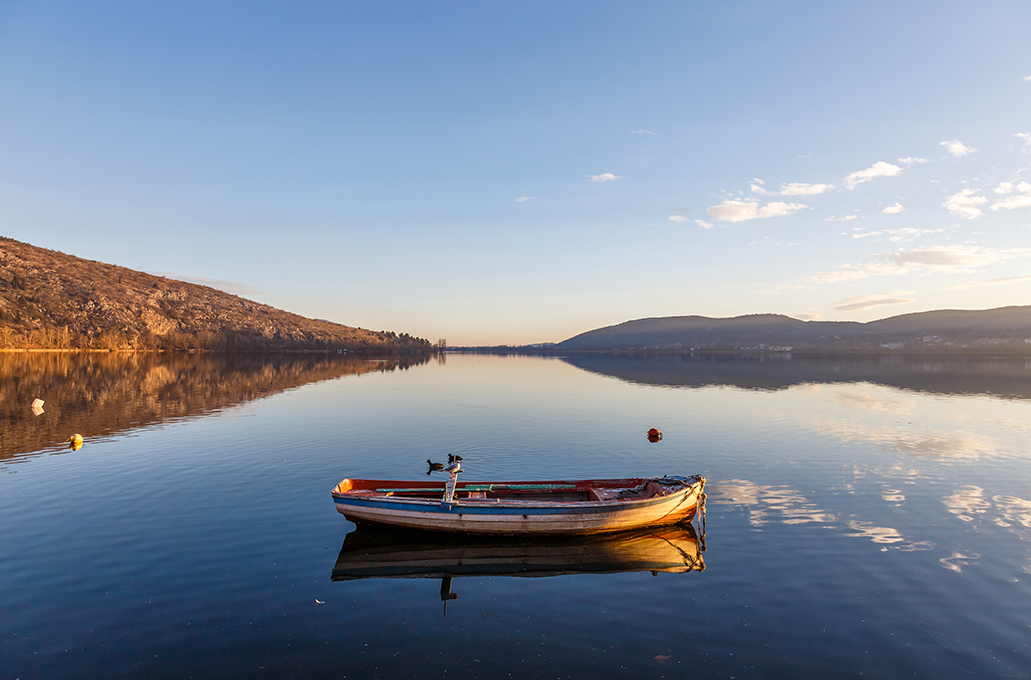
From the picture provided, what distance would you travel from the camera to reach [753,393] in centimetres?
8162

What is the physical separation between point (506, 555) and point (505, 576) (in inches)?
69.5

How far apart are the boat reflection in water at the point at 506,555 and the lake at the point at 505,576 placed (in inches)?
11.1

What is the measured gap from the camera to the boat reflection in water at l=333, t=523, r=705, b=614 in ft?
59.9

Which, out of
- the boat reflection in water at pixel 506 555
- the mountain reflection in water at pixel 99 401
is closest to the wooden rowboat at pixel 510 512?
the boat reflection in water at pixel 506 555

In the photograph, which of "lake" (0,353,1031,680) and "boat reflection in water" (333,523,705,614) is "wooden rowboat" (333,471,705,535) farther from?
"lake" (0,353,1031,680)

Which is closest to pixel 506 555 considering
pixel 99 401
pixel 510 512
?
pixel 510 512

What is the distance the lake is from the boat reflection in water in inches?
11.1

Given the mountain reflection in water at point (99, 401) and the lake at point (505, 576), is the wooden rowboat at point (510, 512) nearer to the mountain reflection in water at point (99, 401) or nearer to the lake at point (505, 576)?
the lake at point (505, 576)

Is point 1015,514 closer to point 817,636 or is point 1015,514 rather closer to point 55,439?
point 817,636

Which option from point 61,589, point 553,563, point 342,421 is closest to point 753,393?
point 342,421

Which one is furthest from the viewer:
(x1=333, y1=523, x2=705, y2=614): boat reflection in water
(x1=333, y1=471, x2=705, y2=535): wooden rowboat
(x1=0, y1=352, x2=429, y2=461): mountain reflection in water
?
(x1=0, y1=352, x2=429, y2=461): mountain reflection in water

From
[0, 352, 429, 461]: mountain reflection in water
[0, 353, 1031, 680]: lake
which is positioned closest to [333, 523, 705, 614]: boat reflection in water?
[0, 353, 1031, 680]: lake

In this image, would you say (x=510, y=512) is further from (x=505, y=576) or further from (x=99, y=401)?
(x=99, y=401)

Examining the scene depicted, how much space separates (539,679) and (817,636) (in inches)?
327
